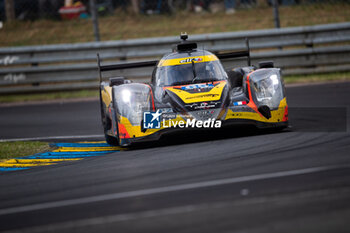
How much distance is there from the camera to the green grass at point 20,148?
8.80 metres

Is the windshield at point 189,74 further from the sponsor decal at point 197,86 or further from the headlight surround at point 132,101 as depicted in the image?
the headlight surround at point 132,101

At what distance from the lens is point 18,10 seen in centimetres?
1507

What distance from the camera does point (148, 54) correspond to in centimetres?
1523

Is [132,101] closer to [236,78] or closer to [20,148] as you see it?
[20,148]

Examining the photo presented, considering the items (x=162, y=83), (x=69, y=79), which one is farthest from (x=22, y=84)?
(x=162, y=83)

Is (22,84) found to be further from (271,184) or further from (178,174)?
(271,184)

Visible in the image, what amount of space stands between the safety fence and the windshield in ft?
17.0

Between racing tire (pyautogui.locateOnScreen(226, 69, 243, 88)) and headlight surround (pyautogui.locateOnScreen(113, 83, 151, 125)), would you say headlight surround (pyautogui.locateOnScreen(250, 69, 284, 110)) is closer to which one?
racing tire (pyautogui.locateOnScreen(226, 69, 243, 88))

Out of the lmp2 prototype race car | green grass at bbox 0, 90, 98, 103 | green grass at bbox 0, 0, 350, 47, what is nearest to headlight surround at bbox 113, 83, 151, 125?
the lmp2 prototype race car

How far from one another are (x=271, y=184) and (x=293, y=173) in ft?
1.56

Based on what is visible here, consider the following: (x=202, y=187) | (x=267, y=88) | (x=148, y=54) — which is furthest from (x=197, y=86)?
(x=148, y=54)

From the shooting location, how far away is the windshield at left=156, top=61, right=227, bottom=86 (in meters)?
9.09

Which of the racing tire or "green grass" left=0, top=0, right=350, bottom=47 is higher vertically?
"green grass" left=0, top=0, right=350, bottom=47

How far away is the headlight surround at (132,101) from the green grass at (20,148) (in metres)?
1.41
